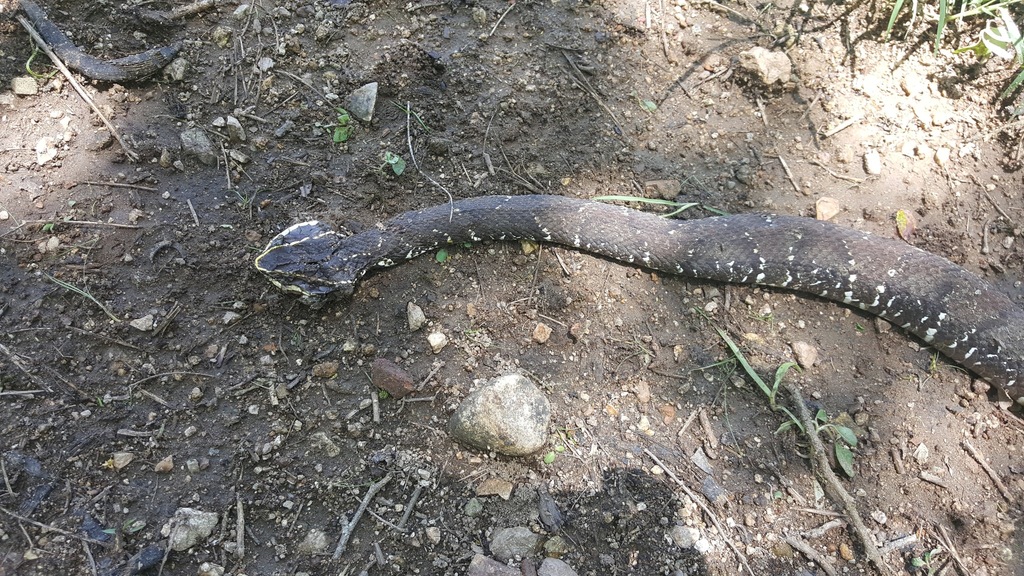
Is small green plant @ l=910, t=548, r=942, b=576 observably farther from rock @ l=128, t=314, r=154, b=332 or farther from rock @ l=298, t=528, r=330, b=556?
rock @ l=128, t=314, r=154, b=332

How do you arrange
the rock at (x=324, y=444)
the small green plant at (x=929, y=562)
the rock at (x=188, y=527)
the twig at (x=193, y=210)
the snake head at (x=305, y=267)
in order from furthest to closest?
the twig at (x=193, y=210)
the snake head at (x=305, y=267)
the rock at (x=324, y=444)
the small green plant at (x=929, y=562)
the rock at (x=188, y=527)

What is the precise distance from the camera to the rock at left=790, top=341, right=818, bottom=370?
4402mm

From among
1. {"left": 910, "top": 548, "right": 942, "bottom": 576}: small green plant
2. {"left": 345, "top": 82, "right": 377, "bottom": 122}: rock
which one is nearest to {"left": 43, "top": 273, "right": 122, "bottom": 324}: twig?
{"left": 345, "top": 82, "right": 377, "bottom": 122}: rock

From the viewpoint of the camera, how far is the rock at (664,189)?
505 cm

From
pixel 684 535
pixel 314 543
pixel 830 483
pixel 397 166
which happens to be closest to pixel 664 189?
pixel 397 166

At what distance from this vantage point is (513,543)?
350 cm

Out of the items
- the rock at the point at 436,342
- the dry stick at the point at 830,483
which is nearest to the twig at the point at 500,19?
the rock at the point at 436,342

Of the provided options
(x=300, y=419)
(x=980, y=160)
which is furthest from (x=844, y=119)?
(x=300, y=419)

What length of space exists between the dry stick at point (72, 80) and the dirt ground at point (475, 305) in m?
0.09

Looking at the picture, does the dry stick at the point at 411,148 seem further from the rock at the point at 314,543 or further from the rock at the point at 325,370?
the rock at the point at 314,543

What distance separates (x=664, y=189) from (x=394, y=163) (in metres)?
2.56

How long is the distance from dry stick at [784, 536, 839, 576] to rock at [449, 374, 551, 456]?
1.82m

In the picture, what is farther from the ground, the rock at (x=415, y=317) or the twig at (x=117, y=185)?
the twig at (x=117, y=185)

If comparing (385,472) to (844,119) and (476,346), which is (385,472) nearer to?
(476,346)
